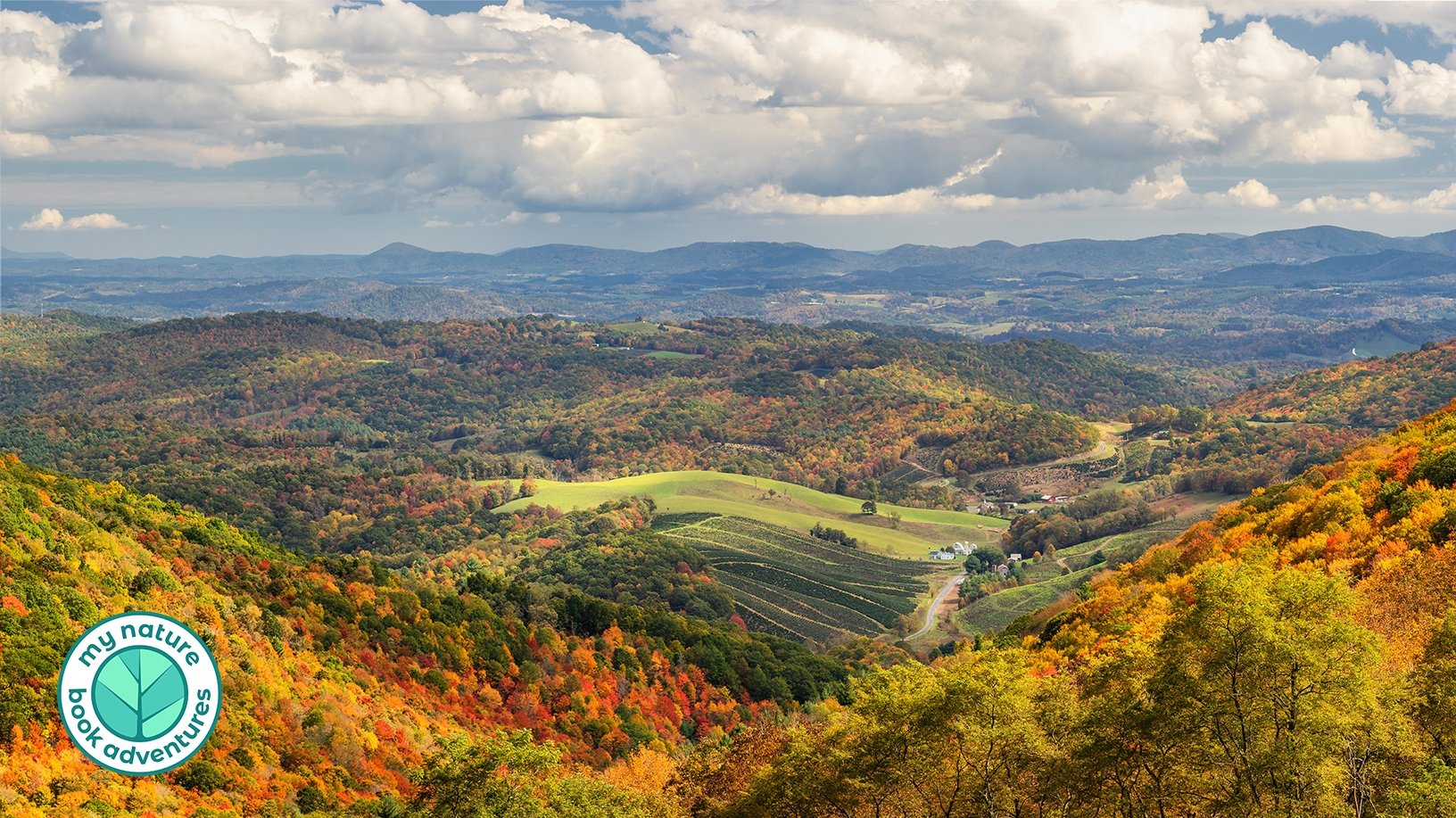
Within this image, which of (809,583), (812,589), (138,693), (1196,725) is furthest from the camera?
(809,583)

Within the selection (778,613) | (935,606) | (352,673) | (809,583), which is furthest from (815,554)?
(352,673)

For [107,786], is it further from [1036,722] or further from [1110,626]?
[1110,626]

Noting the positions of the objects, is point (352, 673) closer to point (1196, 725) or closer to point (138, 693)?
point (138, 693)

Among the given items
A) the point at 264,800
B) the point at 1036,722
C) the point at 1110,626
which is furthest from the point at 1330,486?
the point at 264,800

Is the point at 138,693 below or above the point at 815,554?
above

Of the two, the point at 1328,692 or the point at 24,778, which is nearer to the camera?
the point at 1328,692

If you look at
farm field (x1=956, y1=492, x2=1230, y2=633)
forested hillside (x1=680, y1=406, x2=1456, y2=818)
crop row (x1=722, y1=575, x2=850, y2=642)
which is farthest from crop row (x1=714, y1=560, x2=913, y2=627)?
forested hillside (x1=680, y1=406, x2=1456, y2=818)
